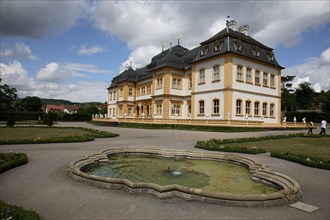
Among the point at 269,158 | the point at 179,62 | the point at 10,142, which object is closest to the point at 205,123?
the point at 179,62

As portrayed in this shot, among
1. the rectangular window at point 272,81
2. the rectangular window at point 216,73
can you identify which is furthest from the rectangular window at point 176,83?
the rectangular window at point 272,81

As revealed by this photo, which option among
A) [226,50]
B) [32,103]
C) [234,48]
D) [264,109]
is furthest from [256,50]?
[32,103]

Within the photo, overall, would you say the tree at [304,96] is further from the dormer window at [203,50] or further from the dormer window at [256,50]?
the dormer window at [203,50]

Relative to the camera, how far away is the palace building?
28906mm

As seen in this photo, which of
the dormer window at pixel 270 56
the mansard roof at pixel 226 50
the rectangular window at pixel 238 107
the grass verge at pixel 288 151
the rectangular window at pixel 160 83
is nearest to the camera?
the grass verge at pixel 288 151

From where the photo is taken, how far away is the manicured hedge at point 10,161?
7.42 meters

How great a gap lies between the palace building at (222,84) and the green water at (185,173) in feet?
54.1

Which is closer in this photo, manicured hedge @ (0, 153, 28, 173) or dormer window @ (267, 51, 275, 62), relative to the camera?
manicured hedge @ (0, 153, 28, 173)

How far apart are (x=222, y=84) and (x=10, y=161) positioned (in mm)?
24889

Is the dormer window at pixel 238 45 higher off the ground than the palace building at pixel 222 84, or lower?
higher

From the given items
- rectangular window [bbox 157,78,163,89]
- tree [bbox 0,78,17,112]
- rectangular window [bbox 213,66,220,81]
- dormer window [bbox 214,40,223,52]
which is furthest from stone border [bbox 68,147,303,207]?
tree [bbox 0,78,17,112]

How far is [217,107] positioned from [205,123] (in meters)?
3.73

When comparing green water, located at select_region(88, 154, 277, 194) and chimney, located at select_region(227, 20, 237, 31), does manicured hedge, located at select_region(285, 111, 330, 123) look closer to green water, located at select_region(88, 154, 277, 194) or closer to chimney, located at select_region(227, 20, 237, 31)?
chimney, located at select_region(227, 20, 237, 31)

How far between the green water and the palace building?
16485 millimetres
